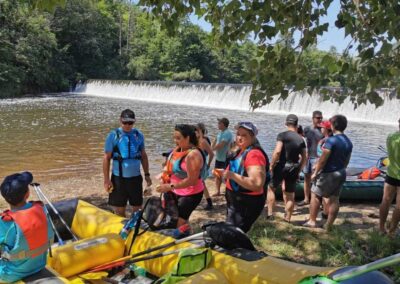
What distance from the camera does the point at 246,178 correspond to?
3.89m

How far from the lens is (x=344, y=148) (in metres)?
5.48

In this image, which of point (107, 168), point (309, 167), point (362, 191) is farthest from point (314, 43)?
point (362, 191)

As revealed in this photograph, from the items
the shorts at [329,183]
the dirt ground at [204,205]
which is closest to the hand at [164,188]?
the dirt ground at [204,205]

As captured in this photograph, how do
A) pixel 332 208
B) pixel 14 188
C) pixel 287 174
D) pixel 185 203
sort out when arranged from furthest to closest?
pixel 287 174 → pixel 332 208 → pixel 185 203 → pixel 14 188

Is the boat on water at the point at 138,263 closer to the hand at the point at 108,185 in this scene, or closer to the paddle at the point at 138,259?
the paddle at the point at 138,259

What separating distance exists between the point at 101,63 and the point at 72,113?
1291 inches

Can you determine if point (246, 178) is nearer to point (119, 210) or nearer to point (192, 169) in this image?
point (192, 169)

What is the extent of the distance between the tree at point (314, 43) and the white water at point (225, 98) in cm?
1060

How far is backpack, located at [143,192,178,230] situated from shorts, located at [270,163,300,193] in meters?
2.14

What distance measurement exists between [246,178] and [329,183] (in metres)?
2.18

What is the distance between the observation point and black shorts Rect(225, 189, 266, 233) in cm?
408

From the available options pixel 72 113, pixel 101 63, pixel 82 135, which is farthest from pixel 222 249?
pixel 101 63

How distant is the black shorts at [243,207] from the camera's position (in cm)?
408

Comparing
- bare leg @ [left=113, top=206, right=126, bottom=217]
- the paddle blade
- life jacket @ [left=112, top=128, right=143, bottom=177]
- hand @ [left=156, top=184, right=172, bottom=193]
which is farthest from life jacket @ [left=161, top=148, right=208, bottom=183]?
bare leg @ [left=113, top=206, right=126, bottom=217]
